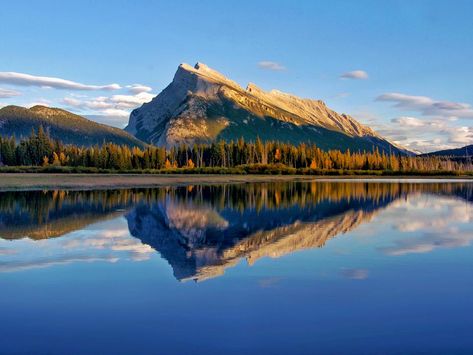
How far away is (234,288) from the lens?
14.9 metres

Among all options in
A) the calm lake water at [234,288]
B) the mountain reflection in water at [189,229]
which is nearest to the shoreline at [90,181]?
the mountain reflection in water at [189,229]

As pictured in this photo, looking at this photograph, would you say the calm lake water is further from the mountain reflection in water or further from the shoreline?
the shoreline

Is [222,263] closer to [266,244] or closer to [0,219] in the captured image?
[266,244]

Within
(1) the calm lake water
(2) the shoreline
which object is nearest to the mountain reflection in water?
(1) the calm lake water

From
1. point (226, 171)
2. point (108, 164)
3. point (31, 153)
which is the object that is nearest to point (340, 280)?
point (226, 171)

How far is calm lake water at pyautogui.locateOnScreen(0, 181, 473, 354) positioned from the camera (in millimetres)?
10617

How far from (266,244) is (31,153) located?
184 m

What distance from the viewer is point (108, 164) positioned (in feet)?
587

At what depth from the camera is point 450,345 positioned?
10266mm

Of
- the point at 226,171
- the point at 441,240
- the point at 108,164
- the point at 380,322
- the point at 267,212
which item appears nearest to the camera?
the point at 380,322

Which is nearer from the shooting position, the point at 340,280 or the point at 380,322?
the point at 380,322

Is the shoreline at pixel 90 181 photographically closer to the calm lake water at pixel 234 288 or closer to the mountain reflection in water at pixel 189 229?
the mountain reflection in water at pixel 189 229

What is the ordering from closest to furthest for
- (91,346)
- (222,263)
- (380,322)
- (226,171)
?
(91,346) < (380,322) < (222,263) < (226,171)

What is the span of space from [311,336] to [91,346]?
474cm
